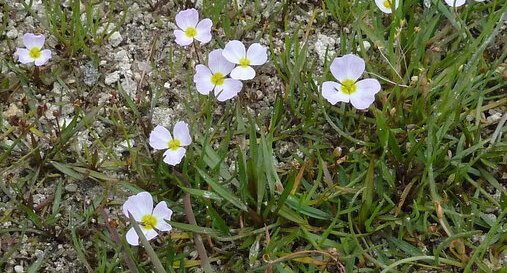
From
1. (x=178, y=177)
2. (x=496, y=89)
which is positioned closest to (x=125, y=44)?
(x=178, y=177)

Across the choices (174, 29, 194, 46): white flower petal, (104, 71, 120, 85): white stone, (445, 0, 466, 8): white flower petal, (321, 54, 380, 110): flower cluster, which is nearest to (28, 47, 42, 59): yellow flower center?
(104, 71, 120, 85): white stone

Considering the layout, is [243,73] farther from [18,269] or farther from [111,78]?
[18,269]

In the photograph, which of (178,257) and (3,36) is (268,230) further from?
(3,36)

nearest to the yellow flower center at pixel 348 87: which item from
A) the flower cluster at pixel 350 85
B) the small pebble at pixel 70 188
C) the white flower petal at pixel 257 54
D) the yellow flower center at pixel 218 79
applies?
the flower cluster at pixel 350 85

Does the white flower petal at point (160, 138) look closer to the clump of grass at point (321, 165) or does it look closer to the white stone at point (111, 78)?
the clump of grass at point (321, 165)

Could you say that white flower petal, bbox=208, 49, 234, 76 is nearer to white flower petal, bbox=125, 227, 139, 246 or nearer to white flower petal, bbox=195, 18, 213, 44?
white flower petal, bbox=195, 18, 213, 44
